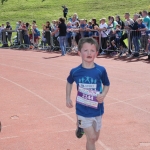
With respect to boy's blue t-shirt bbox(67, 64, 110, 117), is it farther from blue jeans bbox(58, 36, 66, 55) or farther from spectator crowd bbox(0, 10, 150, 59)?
blue jeans bbox(58, 36, 66, 55)

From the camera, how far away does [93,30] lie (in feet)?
61.9

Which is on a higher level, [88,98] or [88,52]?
[88,52]

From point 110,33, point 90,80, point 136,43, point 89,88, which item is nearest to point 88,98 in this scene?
point 89,88

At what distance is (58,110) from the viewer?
8.98 m

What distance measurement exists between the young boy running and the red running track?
1.28 meters

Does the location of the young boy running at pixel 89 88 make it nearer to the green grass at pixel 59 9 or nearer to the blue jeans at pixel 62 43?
the blue jeans at pixel 62 43

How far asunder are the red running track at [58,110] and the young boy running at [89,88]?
1.28 metres

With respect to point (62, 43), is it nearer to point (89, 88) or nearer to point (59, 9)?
point (89, 88)

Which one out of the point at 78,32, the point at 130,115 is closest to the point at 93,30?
the point at 78,32

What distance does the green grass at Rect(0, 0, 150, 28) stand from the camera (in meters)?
50.3

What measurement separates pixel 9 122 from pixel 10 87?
3992 mm

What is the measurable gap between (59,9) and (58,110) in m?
47.6

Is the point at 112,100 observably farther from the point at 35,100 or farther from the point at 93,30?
the point at 93,30

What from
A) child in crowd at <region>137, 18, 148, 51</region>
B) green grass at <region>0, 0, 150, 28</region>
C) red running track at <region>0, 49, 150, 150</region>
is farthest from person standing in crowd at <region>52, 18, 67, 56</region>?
green grass at <region>0, 0, 150, 28</region>
